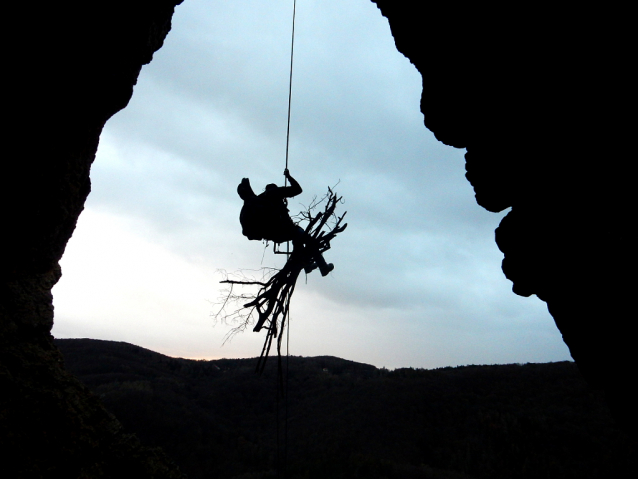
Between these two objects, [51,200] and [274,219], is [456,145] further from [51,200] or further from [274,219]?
[51,200]

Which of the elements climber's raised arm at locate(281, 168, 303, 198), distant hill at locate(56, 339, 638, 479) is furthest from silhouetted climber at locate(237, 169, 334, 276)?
distant hill at locate(56, 339, 638, 479)

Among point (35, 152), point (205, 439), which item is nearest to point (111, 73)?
point (35, 152)

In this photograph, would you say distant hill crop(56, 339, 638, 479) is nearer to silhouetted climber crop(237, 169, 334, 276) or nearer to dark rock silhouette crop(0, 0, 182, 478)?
silhouetted climber crop(237, 169, 334, 276)

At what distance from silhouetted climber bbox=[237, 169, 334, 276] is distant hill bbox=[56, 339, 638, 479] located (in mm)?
11878

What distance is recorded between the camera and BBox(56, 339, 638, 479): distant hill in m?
15.8

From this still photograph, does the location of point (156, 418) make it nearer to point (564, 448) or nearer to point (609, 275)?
point (564, 448)

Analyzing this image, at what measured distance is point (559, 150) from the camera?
11.4 ft

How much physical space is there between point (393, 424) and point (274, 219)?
1898cm

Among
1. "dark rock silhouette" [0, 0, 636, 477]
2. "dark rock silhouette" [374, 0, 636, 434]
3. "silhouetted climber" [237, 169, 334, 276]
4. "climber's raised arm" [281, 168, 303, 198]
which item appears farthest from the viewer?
"climber's raised arm" [281, 168, 303, 198]

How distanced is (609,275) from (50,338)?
5681 mm

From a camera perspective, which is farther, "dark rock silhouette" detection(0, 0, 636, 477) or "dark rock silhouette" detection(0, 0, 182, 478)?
"dark rock silhouette" detection(0, 0, 182, 478)

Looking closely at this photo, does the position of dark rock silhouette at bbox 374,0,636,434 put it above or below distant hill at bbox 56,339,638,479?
above

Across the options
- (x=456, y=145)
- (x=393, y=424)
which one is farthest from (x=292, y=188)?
(x=393, y=424)

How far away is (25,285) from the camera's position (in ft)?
15.4
